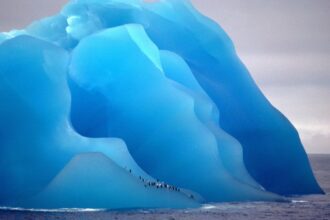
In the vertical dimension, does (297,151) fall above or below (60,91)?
below

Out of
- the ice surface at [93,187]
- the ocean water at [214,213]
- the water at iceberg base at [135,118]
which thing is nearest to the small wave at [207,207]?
the ocean water at [214,213]

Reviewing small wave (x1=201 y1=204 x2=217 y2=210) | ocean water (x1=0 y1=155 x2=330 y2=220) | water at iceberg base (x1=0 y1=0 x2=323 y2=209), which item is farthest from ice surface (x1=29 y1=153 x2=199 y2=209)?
small wave (x1=201 y1=204 x2=217 y2=210)

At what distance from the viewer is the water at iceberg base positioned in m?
23.0

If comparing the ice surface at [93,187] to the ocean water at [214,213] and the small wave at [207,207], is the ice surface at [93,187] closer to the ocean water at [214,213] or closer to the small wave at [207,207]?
the ocean water at [214,213]

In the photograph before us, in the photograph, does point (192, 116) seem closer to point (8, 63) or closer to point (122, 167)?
point (122, 167)

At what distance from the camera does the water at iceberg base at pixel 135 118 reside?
23.0m

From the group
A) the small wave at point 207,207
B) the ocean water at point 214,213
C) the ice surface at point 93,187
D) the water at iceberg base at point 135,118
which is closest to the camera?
the ocean water at point 214,213

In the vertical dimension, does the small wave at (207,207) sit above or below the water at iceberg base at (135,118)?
below

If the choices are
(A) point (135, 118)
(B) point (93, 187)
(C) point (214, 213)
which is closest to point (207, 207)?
(C) point (214, 213)

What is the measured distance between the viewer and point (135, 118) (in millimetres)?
26641

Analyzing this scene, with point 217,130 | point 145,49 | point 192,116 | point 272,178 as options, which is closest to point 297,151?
point 272,178

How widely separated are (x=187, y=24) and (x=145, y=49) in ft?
16.9

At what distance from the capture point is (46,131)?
23734 millimetres

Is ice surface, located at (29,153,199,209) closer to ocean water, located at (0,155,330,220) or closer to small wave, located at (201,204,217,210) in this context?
ocean water, located at (0,155,330,220)
